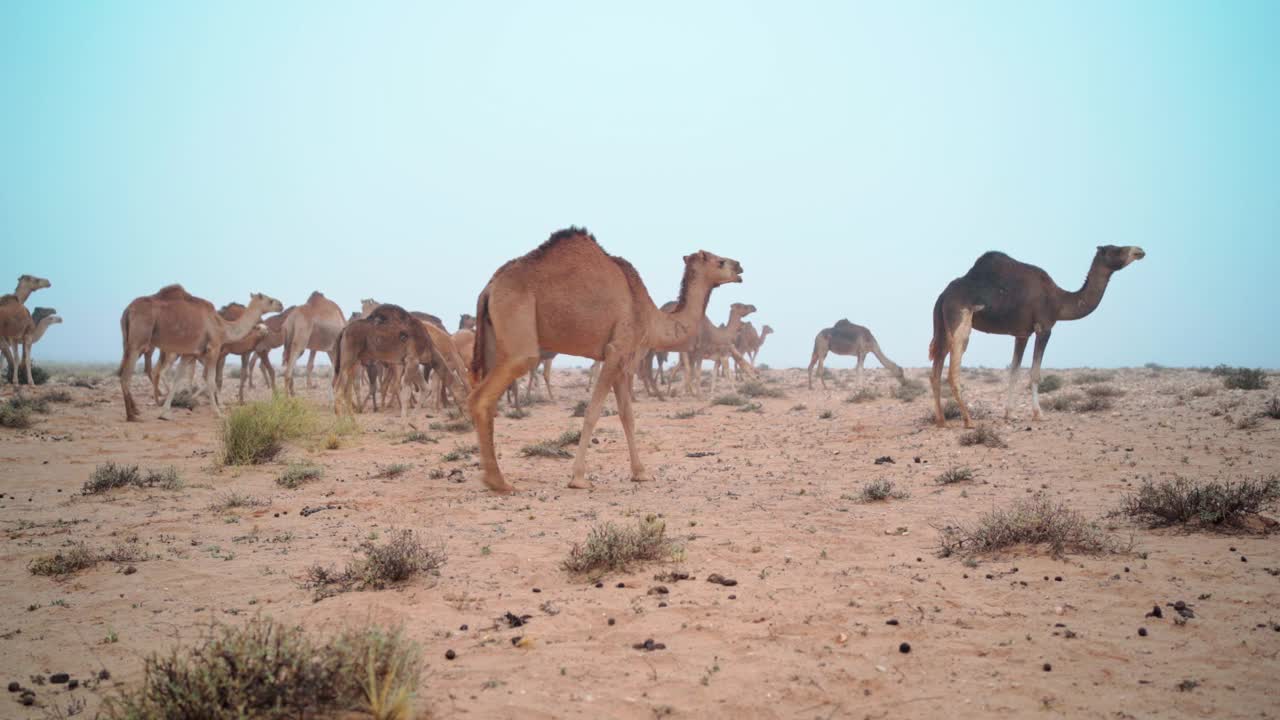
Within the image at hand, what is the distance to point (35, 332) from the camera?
88.2 feet

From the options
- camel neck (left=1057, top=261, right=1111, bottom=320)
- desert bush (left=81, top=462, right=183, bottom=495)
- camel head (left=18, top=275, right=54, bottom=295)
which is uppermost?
camel head (left=18, top=275, right=54, bottom=295)

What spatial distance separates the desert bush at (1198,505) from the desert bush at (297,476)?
373 inches

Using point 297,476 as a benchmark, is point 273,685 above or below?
below

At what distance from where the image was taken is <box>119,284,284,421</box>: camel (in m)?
17.6

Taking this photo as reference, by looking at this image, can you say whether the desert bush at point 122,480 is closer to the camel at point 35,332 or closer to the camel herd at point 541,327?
the camel herd at point 541,327

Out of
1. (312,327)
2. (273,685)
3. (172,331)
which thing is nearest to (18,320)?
(312,327)

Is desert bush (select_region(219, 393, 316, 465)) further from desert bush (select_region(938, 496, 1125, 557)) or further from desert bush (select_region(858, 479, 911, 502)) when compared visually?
desert bush (select_region(938, 496, 1125, 557))

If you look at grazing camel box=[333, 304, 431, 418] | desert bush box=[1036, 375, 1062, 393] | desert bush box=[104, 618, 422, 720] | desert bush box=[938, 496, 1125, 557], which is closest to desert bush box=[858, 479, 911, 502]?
desert bush box=[938, 496, 1125, 557]

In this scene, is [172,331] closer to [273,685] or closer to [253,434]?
[253,434]

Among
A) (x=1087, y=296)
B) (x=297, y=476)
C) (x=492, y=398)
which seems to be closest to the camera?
(x=492, y=398)

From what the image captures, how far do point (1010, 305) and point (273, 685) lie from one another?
15.1 meters

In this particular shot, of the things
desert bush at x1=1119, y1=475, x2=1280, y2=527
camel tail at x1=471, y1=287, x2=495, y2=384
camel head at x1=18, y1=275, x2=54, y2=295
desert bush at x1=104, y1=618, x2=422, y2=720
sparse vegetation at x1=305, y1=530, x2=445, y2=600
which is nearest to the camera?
desert bush at x1=104, y1=618, x2=422, y2=720

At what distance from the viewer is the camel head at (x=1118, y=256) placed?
16234mm

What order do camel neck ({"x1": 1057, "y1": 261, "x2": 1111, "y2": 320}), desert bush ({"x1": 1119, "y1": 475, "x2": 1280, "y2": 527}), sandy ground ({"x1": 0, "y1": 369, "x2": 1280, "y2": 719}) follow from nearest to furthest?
sandy ground ({"x1": 0, "y1": 369, "x2": 1280, "y2": 719})
desert bush ({"x1": 1119, "y1": 475, "x2": 1280, "y2": 527})
camel neck ({"x1": 1057, "y1": 261, "x2": 1111, "y2": 320})
